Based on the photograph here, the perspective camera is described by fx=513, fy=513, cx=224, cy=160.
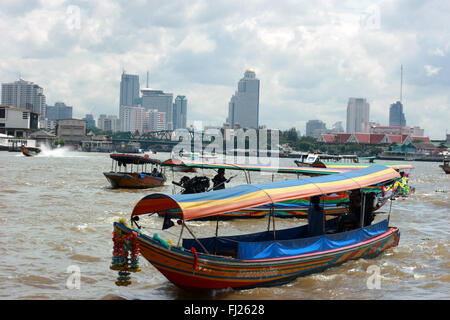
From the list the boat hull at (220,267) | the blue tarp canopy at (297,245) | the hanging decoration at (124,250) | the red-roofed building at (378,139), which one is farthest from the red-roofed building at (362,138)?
the hanging decoration at (124,250)

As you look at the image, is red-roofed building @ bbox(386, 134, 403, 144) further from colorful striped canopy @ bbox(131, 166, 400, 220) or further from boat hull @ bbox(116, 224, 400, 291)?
boat hull @ bbox(116, 224, 400, 291)

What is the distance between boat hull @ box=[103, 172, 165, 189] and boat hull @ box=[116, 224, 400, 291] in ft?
59.3

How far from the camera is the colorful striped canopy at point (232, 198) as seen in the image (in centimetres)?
858

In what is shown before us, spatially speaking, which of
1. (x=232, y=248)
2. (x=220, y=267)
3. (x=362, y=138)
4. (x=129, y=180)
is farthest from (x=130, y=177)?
(x=362, y=138)

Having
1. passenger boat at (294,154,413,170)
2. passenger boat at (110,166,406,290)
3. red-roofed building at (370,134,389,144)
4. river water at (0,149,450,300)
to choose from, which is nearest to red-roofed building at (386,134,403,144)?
red-roofed building at (370,134,389,144)

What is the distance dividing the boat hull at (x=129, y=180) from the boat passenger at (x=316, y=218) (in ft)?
56.4

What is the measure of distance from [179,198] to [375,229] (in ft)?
20.2

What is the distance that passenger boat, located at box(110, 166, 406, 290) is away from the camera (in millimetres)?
8539

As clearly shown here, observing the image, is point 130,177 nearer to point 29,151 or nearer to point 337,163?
point 337,163

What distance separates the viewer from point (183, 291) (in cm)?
927

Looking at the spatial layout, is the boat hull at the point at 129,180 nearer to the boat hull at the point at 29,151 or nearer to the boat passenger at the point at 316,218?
the boat passenger at the point at 316,218

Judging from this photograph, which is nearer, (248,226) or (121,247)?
(121,247)

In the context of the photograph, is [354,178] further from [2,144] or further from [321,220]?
[2,144]
